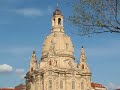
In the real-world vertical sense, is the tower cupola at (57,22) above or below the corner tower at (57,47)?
above

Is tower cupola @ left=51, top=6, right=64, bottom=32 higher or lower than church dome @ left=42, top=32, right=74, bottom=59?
higher

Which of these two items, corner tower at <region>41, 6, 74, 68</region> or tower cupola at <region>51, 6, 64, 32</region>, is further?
tower cupola at <region>51, 6, 64, 32</region>

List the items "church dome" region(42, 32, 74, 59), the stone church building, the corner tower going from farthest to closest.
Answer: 1. "church dome" region(42, 32, 74, 59)
2. the corner tower
3. the stone church building

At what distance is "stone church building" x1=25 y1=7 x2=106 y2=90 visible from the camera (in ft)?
316

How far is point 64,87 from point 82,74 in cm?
748

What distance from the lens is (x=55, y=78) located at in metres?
96.2

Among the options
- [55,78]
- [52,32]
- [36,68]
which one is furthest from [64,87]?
[52,32]

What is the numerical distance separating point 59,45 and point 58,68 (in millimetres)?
6596

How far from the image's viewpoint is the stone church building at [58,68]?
9625cm

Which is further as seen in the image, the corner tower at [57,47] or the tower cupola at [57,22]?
the tower cupola at [57,22]

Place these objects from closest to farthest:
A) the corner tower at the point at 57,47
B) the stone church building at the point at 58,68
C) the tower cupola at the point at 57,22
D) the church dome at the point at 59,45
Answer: the stone church building at the point at 58,68, the corner tower at the point at 57,47, the church dome at the point at 59,45, the tower cupola at the point at 57,22

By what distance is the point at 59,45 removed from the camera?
9981cm

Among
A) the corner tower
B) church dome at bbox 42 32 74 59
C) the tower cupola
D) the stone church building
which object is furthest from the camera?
the tower cupola

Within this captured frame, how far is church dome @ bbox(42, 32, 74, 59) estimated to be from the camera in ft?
325
